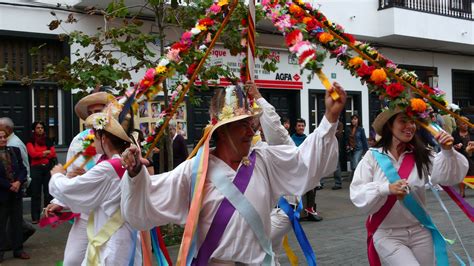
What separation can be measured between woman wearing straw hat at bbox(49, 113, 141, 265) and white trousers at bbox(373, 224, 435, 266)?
194cm

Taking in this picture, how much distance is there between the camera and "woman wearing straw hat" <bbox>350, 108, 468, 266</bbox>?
4.19 meters

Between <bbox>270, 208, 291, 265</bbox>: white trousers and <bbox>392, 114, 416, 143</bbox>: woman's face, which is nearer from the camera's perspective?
<bbox>392, 114, 416, 143</bbox>: woman's face

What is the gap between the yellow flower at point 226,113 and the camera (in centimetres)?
316

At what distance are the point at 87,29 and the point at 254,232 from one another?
A: 10.0 metres

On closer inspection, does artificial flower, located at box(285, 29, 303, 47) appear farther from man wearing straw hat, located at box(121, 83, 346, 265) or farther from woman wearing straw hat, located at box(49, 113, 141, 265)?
woman wearing straw hat, located at box(49, 113, 141, 265)

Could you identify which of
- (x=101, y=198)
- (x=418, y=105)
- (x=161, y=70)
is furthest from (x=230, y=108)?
(x=101, y=198)

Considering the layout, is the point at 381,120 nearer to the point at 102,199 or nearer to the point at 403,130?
the point at 403,130

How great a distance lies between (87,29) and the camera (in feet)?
39.7

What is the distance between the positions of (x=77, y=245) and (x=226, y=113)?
6.58 feet

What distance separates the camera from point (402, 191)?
400cm

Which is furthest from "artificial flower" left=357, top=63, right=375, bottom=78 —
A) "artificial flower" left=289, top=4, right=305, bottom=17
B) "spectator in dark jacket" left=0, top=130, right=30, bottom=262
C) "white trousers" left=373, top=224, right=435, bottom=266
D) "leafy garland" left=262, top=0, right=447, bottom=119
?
"spectator in dark jacket" left=0, top=130, right=30, bottom=262

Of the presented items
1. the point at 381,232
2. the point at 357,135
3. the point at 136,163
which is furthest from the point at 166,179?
the point at 357,135

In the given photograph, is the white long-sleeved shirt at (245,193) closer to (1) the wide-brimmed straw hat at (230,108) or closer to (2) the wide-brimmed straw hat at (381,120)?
(1) the wide-brimmed straw hat at (230,108)

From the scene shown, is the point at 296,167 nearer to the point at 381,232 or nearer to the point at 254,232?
the point at 254,232
